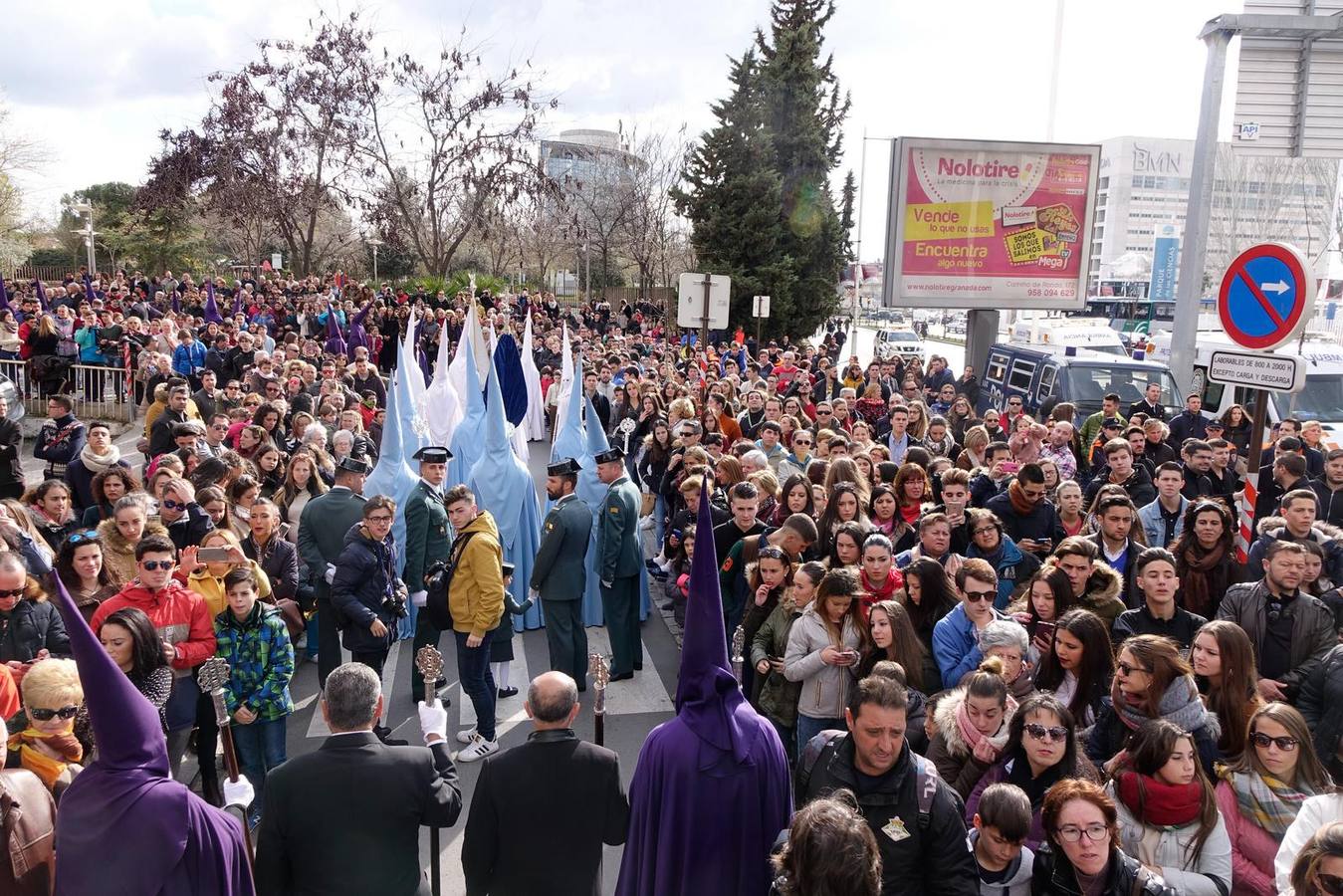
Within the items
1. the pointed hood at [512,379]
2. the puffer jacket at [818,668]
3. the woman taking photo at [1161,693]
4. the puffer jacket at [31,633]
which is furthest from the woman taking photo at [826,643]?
the pointed hood at [512,379]

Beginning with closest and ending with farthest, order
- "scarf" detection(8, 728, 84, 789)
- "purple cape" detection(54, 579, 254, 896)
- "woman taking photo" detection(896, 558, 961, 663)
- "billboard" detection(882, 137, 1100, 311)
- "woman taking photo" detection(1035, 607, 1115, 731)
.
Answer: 1. "purple cape" detection(54, 579, 254, 896)
2. "scarf" detection(8, 728, 84, 789)
3. "woman taking photo" detection(1035, 607, 1115, 731)
4. "woman taking photo" detection(896, 558, 961, 663)
5. "billboard" detection(882, 137, 1100, 311)

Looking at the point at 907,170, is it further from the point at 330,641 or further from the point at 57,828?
the point at 57,828

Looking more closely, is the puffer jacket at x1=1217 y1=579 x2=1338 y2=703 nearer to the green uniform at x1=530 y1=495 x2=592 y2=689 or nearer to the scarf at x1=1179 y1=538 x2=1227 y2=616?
the scarf at x1=1179 y1=538 x2=1227 y2=616

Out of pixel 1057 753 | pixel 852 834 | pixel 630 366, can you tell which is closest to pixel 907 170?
pixel 630 366

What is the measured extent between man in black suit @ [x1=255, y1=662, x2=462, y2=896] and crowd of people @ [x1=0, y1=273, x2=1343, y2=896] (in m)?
0.02

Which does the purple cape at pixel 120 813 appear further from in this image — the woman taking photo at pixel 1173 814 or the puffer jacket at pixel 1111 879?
the woman taking photo at pixel 1173 814

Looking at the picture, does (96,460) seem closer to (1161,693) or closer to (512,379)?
(512,379)

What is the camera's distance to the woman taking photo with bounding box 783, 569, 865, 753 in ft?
16.9

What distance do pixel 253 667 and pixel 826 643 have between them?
3137 millimetres

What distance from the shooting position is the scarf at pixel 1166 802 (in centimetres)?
358

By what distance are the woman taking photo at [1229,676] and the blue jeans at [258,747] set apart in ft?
15.6

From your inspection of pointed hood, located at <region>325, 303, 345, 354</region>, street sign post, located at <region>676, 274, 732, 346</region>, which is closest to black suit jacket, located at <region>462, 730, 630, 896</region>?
street sign post, located at <region>676, 274, 732, 346</region>

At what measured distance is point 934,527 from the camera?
6367 millimetres

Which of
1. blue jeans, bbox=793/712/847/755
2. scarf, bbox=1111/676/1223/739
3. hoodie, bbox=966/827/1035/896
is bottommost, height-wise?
blue jeans, bbox=793/712/847/755
